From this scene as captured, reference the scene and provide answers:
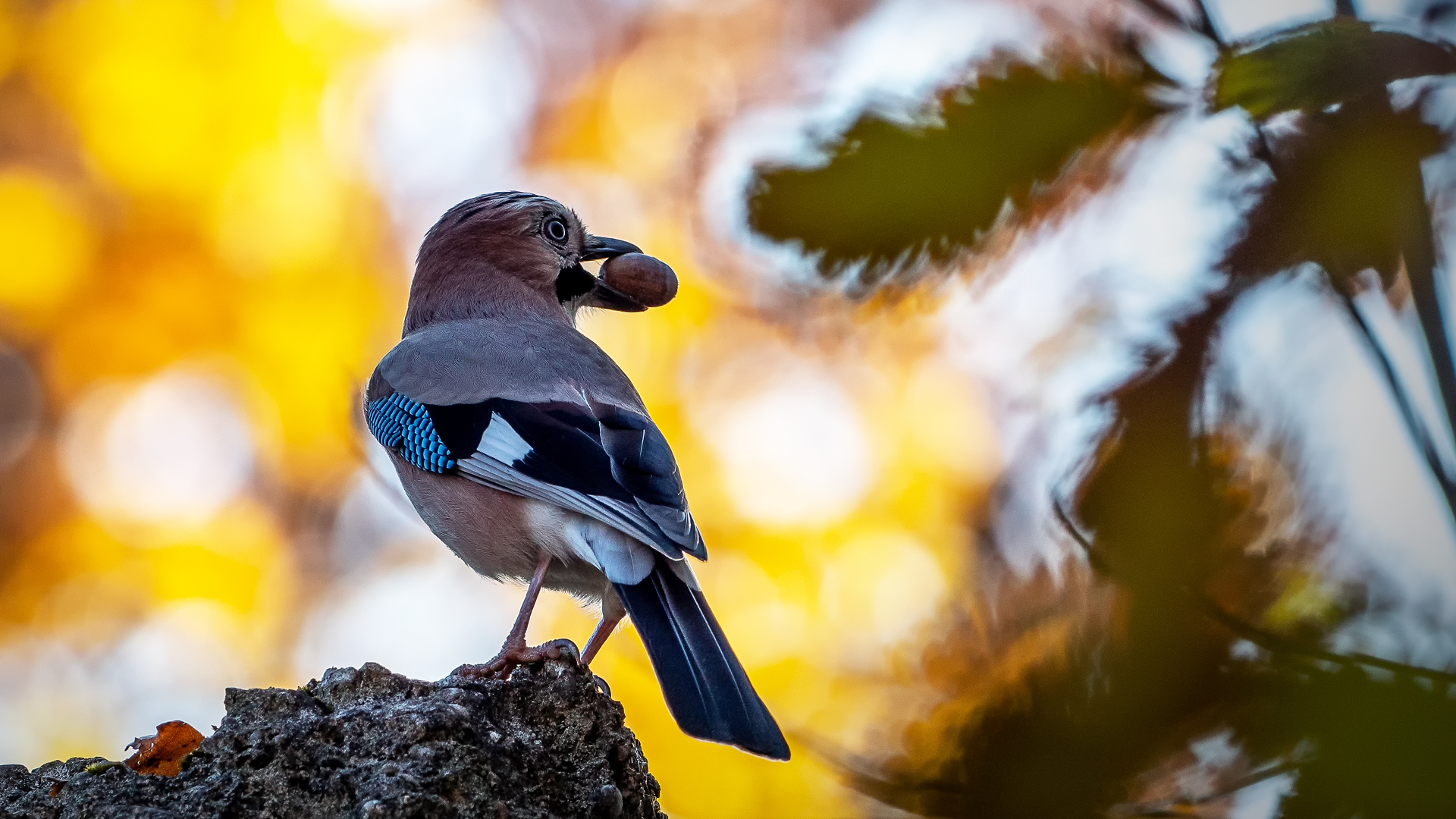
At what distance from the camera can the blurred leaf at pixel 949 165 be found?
0.83 meters

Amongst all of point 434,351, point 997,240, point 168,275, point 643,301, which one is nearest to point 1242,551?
point 997,240

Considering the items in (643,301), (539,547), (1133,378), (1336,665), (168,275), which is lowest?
(1336,665)

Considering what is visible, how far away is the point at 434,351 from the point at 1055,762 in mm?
3495

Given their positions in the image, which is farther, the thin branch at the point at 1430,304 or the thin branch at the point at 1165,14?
the thin branch at the point at 1165,14

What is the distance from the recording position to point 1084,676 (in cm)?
81

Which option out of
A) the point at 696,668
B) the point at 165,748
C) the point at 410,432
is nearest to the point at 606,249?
the point at 410,432

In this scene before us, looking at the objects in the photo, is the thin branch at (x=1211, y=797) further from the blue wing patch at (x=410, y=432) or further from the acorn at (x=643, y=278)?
the acorn at (x=643, y=278)

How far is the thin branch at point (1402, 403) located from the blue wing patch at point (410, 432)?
307cm

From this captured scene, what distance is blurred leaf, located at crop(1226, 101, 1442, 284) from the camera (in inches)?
31.1

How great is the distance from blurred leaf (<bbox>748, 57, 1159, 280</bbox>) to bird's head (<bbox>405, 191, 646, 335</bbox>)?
12.7ft

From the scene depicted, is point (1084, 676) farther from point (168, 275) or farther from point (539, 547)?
point (168, 275)

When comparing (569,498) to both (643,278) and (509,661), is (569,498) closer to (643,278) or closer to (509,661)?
(509,661)

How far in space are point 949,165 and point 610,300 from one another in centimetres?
415

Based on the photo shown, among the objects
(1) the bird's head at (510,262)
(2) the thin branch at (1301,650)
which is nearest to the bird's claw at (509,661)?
(1) the bird's head at (510,262)
